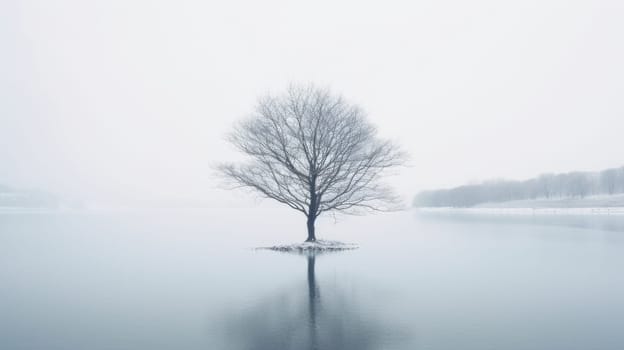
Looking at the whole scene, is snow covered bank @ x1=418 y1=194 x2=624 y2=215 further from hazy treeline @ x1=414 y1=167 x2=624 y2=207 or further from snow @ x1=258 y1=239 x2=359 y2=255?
snow @ x1=258 y1=239 x2=359 y2=255

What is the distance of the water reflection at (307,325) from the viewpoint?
1003 cm

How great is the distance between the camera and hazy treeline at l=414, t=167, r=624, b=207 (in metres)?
142

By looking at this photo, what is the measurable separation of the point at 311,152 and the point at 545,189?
148m

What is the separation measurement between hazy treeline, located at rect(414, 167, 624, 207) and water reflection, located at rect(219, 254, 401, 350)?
484ft

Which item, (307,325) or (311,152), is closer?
(307,325)

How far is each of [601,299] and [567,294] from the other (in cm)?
103

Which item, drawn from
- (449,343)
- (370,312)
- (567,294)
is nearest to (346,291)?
(370,312)

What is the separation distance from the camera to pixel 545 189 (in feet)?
507

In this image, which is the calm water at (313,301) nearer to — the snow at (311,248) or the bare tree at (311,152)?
the snow at (311,248)

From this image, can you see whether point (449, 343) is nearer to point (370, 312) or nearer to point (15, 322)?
point (370, 312)

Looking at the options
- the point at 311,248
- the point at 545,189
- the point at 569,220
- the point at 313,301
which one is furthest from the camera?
the point at 545,189

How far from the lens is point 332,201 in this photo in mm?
32344

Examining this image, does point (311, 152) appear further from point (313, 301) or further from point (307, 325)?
point (307, 325)

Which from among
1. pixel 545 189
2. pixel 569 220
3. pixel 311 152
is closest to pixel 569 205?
pixel 545 189
